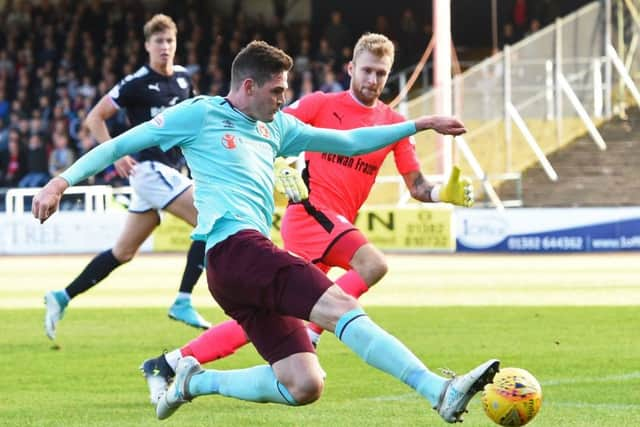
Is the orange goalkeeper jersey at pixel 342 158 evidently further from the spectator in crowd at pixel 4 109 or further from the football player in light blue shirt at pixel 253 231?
the spectator in crowd at pixel 4 109

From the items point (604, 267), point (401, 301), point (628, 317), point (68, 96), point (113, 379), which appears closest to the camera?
point (113, 379)

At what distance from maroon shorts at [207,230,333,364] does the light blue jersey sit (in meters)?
0.14

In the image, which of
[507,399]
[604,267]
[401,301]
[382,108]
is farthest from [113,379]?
[604,267]

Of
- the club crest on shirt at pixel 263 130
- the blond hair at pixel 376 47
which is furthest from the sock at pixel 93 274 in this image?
the club crest on shirt at pixel 263 130

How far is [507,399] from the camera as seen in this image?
270 inches

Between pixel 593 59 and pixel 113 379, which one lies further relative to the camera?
pixel 593 59

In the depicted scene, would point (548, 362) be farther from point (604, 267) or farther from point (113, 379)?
point (604, 267)

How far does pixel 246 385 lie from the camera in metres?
7.35

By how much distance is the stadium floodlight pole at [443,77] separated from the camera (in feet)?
88.7

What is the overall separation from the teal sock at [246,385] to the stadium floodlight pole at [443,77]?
19.4 m

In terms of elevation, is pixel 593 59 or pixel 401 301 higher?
pixel 593 59

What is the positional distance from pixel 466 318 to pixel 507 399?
7.48 metres

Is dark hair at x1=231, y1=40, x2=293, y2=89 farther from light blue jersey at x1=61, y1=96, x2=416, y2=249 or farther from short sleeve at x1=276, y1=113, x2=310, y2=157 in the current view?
short sleeve at x1=276, y1=113, x2=310, y2=157

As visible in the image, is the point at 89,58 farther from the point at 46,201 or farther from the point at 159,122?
the point at 46,201
